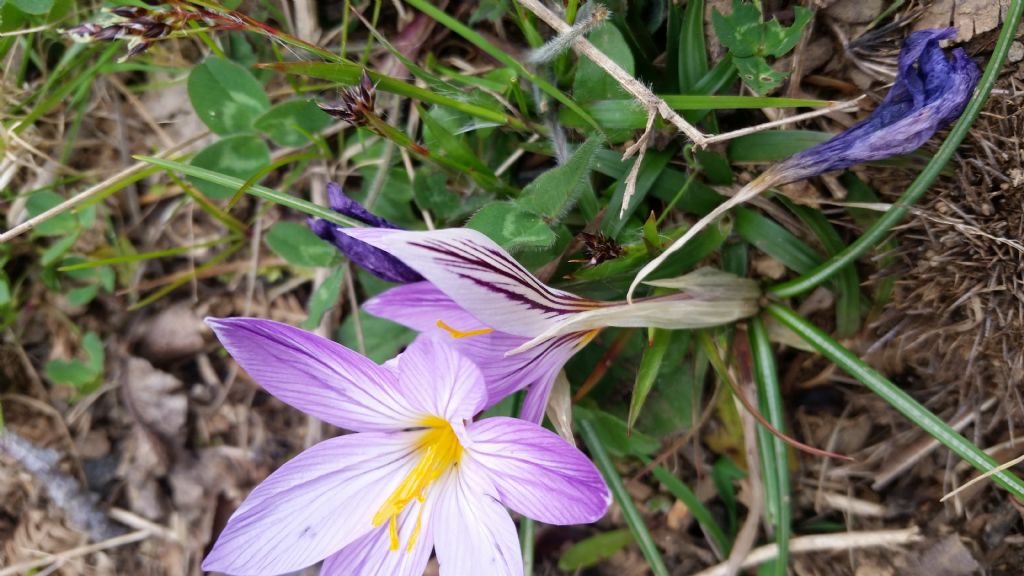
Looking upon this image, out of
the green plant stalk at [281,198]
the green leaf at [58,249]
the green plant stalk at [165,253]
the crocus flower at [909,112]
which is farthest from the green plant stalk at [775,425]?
the green leaf at [58,249]

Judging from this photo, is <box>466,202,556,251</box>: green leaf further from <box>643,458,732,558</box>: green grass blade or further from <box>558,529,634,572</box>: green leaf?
<box>558,529,634,572</box>: green leaf

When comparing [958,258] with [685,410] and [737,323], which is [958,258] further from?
[685,410]

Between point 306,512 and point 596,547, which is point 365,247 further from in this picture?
point 596,547

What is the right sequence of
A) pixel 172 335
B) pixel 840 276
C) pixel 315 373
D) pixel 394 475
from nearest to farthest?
1. pixel 315 373
2. pixel 394 475
3. pixel 840 276
4. pixel 172 335

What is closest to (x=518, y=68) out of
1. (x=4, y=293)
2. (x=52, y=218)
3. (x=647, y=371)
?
(x=647, y=371)

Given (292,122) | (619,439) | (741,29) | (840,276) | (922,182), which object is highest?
(741,29)

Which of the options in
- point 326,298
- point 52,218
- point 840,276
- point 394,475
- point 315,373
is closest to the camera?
point 315,373

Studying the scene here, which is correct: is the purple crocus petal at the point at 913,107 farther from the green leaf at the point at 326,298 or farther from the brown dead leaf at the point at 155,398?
the brown dead leaf at the point at 155,398
